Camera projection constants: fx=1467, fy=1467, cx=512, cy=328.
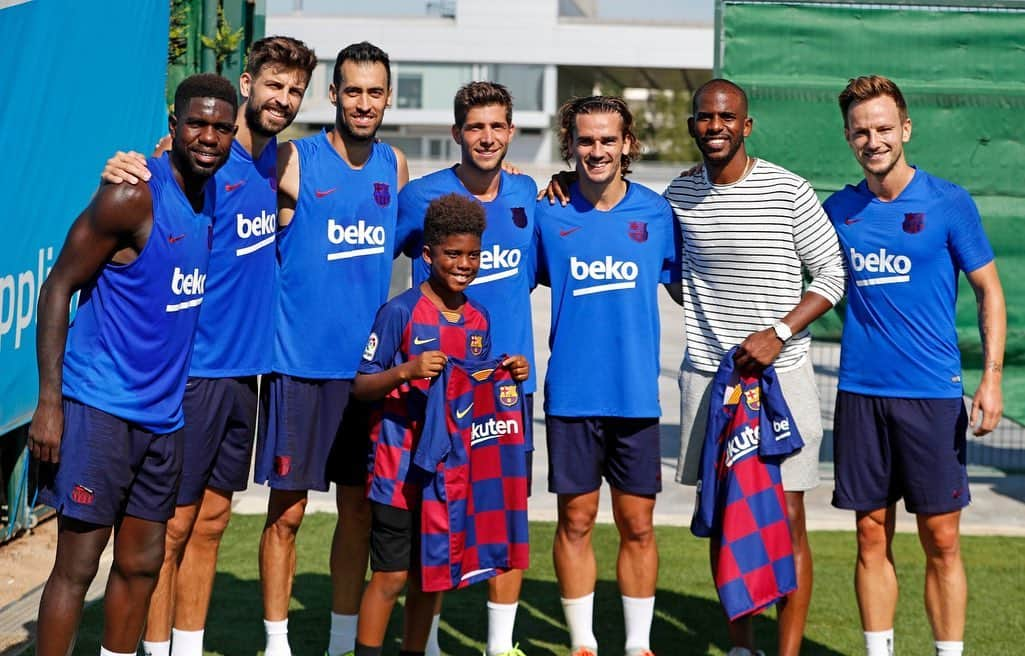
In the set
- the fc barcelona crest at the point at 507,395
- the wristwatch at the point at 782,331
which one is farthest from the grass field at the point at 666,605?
the wristwatch at the point at 782,331

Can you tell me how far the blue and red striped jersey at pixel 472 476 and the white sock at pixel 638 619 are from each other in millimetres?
673

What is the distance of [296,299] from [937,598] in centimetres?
278

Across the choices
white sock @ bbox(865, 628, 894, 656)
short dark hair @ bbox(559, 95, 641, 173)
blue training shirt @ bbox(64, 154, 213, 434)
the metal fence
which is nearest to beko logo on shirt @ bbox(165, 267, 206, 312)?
blue training shirt @ bbox(64, 154, 213, 434)

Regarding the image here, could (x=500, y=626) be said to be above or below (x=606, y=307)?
below

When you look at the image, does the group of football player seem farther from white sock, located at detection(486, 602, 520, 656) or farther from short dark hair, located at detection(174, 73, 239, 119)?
short dark hair, located at detection(174, 73, 239, 119)

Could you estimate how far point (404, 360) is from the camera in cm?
535

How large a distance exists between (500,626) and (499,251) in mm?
1515

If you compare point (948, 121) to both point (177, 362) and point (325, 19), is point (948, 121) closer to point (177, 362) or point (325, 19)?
point (177, 362)

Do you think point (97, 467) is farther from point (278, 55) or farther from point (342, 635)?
point (278, 55)

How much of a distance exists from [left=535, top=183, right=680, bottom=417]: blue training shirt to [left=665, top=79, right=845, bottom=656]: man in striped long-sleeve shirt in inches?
7.6

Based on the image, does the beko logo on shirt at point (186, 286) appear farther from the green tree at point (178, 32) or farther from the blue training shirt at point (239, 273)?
the green tree at point (178, 32)

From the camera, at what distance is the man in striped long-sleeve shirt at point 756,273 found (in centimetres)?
572

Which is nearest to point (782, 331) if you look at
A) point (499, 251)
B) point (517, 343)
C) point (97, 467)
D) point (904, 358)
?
point (904, 358)

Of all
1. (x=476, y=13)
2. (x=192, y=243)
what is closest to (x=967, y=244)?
(x=192, y=243)
